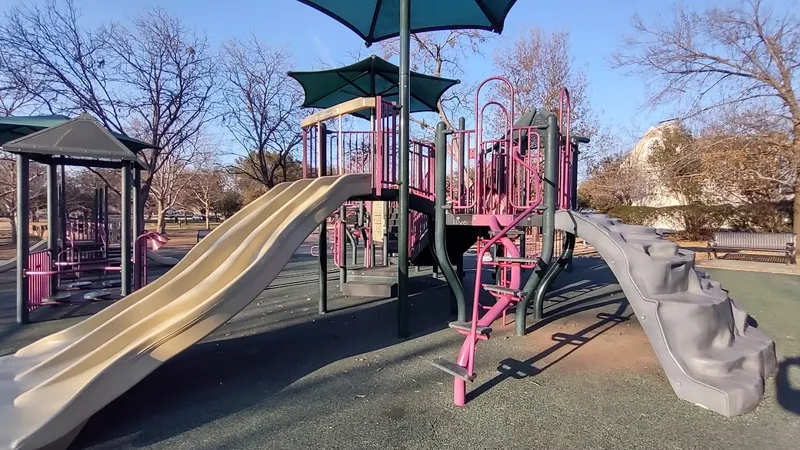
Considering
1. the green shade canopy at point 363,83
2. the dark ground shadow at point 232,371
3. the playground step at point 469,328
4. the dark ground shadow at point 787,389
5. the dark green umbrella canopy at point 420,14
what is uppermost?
the dark green umbrella canopy at point 420,14

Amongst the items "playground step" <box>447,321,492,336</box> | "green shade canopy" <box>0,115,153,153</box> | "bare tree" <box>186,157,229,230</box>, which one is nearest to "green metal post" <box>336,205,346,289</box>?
"green shade canopy" <box>0,115,153,153</box>

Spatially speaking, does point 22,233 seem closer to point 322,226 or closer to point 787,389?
point 322,226

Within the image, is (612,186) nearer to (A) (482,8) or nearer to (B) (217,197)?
(A) (482,8)

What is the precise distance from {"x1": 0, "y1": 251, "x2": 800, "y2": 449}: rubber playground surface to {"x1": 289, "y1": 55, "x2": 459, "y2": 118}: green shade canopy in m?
4.99

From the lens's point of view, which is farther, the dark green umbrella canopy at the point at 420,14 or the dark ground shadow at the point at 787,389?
the dark green umbrella canopy at the point at 420,14

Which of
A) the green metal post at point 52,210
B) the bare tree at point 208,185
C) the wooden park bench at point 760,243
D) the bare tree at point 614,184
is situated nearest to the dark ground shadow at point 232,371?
the green metal post at point 52,210

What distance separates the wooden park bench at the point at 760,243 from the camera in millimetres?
13308

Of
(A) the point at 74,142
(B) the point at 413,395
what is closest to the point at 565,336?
(B) the point at 413,395

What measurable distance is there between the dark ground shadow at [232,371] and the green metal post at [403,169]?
0.53m

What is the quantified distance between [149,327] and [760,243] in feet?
55.5

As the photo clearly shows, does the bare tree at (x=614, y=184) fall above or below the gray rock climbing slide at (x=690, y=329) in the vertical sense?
above

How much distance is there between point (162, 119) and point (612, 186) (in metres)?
21.3

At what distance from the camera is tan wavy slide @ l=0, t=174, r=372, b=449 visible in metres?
2.86

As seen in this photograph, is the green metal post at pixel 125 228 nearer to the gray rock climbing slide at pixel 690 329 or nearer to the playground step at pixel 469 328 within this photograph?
the playground step at pixel 469 328
